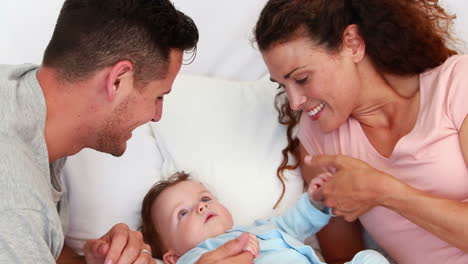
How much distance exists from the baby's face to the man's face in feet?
1.18

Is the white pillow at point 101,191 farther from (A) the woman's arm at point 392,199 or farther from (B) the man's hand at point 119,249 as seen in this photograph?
(A) the woman's arm at point 392,199

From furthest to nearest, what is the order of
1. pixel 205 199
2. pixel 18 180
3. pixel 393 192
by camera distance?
pixel 205 199 → pixel 393 192 → pixel 18 180

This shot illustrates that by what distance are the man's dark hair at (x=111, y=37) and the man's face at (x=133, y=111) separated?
3cm

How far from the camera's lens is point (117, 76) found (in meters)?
1.53

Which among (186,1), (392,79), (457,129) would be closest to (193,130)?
(186,1)

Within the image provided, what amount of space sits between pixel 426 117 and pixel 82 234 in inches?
50.4

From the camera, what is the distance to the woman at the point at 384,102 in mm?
1692

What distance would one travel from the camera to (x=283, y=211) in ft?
7.02

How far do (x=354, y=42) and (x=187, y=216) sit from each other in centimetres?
81

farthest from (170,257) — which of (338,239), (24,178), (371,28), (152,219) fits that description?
(371,28)

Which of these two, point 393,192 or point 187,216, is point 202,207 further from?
point 393,192

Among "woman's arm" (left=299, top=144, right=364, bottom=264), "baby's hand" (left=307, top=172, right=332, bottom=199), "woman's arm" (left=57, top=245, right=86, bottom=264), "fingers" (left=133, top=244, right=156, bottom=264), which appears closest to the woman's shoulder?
"baby's hand" (left=307, top=172, right=332, bottom=199)

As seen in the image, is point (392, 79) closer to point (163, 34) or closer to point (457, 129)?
point (457, 129)

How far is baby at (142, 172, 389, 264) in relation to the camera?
1.76 meters
